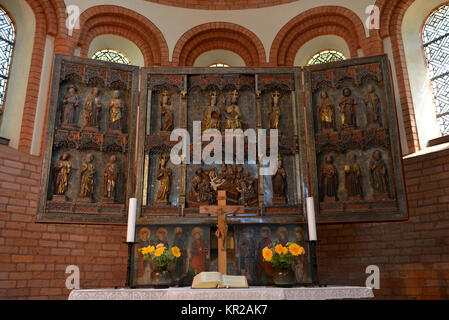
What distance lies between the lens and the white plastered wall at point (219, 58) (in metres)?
11.3

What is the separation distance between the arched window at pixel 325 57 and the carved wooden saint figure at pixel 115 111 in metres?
5.55

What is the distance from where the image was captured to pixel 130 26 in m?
10.6

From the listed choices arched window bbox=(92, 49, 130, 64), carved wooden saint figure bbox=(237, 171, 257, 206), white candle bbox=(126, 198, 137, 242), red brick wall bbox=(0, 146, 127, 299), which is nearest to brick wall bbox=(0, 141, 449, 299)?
red brick wall bbox=(0, 146, 127, 299)

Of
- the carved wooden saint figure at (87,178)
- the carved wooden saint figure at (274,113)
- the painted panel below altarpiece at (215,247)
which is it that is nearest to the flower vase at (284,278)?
the painted panel below altarpiece at (215,247)

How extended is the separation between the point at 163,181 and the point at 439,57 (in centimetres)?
674

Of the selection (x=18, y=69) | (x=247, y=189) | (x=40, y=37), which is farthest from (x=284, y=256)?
(x=40, y=37)

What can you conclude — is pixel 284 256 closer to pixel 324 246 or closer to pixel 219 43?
pixel 324 246

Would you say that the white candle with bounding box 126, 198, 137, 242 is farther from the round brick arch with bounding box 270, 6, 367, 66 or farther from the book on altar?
the round brick arch with bounding box 270, 6, 367, 66

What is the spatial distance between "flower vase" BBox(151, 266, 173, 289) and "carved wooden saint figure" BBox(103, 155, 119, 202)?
80.2 inches

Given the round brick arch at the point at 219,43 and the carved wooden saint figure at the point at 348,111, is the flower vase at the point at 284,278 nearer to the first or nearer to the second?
the carved wooden saint figure at the point at 348,111

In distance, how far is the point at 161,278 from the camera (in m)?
5.39
